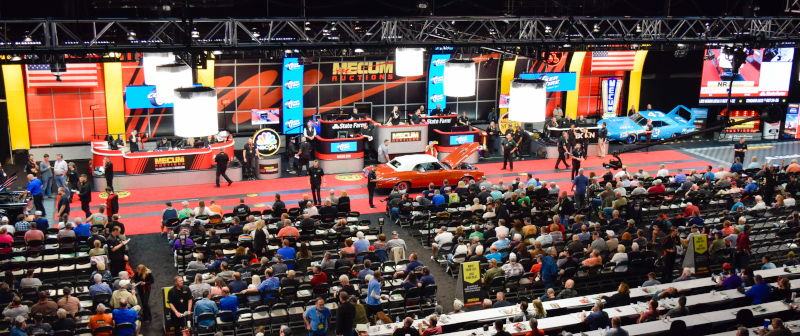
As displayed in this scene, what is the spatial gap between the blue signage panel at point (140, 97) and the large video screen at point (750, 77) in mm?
21196

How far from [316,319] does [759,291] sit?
292 inches

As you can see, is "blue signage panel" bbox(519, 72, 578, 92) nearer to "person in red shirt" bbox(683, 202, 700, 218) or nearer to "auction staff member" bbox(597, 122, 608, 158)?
"auction staff member" bbox(597, 122, 608, 158)

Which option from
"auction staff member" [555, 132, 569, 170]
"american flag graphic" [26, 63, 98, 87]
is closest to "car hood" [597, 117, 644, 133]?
"auction staff member" [555, 132, 569, 170]

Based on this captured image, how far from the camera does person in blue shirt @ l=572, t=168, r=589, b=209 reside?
19188mm

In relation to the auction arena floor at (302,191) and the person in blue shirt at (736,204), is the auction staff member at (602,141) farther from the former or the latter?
the person in blue shirt at (736,204)

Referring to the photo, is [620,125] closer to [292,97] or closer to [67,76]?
[292,97]

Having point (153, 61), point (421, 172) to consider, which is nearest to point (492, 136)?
point (421, 172)

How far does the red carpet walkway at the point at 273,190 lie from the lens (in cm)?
1994

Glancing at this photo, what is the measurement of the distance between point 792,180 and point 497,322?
13.9 m

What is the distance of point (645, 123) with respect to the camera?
30859 millimetres

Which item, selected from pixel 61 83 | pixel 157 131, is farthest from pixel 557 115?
pixel 61 83

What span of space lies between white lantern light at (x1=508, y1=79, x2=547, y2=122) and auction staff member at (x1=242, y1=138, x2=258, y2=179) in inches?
586

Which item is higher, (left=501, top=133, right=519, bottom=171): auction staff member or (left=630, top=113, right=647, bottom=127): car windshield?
(left=630, top=113, right=647, bottom=127): car windshield

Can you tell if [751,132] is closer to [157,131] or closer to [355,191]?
[355,191]
